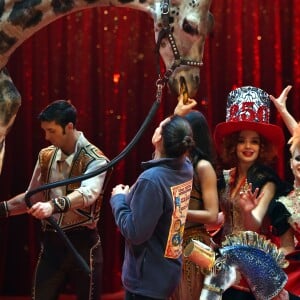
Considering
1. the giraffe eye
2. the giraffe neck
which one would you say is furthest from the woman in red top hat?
the giraffe neck

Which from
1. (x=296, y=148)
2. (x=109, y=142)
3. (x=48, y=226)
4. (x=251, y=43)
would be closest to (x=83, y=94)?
(x=109, y=142)

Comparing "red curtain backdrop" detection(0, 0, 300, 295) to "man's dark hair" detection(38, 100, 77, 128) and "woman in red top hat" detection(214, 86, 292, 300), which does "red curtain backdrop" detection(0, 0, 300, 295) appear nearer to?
"woman in red top hat" detection(214, 86, 292, 300)

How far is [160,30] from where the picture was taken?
86.0 inches

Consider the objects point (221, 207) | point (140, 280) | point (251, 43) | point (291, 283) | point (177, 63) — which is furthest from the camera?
point (251, 43)

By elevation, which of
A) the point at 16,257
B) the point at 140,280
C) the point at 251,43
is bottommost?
the point at 16,257

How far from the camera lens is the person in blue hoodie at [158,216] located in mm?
1978

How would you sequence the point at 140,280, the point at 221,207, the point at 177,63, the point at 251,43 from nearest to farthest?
1. the point at 140,280
2. the point at 177,63
3. the point at 221,207
4. the point at 251,43

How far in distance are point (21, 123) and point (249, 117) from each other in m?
1.69

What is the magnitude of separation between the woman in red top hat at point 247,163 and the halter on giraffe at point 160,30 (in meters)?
0.46

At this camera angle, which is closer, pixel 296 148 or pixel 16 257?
pixel 296 148

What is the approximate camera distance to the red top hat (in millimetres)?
2572

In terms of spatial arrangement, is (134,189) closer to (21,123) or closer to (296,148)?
(296,148)

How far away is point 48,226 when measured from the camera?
2557mm

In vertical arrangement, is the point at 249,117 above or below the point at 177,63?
below
